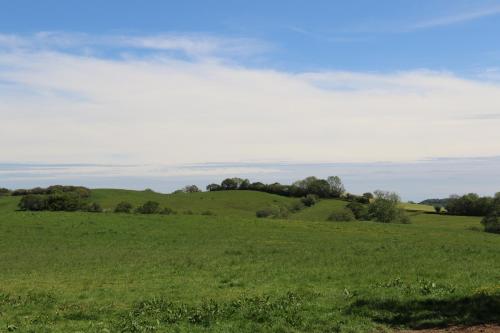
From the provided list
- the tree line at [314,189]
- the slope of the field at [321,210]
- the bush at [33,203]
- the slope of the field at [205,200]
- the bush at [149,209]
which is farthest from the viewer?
the tree line at [314,189]

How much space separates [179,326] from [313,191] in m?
115

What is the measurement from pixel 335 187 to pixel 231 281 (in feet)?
358

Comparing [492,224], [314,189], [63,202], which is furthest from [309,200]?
[63,202]

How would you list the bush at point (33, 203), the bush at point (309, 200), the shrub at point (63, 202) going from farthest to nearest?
the bush at point (309, 200), the bush at point (33, 203), the shrub at point (63, 202)

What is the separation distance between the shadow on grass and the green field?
47mm

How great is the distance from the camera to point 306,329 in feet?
42.4

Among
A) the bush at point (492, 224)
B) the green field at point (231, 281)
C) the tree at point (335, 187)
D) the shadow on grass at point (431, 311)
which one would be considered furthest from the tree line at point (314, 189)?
the shadow on grass at point (431, 311)

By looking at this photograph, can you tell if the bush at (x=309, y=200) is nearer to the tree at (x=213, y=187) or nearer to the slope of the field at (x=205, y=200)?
the slope of the field at (x=205, y=200)

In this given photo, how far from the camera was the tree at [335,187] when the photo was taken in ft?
419

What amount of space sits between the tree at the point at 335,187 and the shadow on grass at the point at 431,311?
372 ft

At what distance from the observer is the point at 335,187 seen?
128500 millimetres

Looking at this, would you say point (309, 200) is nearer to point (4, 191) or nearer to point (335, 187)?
point (335, 187)

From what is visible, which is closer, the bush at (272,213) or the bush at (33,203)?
the bush at (33,203)

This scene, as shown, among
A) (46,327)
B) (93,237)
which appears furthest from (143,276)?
(93,237)
